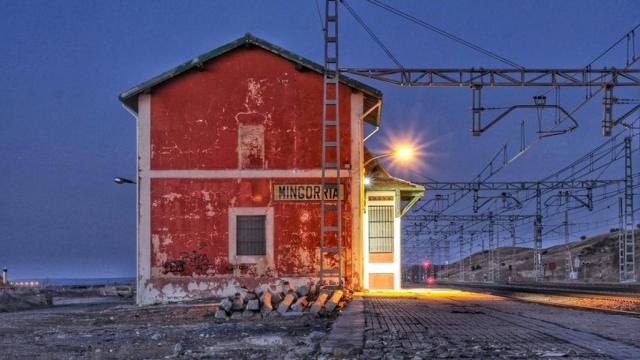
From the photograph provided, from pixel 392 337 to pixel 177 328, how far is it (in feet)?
19.0

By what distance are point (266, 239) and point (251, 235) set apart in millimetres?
493

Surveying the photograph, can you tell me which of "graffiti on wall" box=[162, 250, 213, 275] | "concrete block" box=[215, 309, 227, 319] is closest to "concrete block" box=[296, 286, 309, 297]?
"concrete block" box=[215, 309, 227, 319]

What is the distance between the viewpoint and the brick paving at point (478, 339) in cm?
878

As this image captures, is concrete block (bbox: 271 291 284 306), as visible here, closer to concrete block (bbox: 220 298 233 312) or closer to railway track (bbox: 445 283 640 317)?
concrete block (bbox: 220 298 233 312)

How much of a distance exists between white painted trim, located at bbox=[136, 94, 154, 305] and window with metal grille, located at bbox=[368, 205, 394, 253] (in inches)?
361

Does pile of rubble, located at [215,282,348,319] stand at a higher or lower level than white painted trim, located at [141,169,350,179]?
lower

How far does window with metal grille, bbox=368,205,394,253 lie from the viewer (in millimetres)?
29578

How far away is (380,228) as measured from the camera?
2964 cm

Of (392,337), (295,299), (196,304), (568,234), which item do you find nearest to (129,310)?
(196,304)

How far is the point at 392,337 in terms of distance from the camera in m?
10.6

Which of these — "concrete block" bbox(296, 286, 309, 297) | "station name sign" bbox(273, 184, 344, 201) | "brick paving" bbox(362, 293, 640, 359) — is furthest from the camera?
"station name sign" bbox(273, 184, 344, 201)

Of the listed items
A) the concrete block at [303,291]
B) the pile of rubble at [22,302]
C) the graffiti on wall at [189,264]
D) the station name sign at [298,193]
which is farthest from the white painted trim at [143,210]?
the pile of rubble at [22,302]

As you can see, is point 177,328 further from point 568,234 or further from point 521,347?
point 568,234

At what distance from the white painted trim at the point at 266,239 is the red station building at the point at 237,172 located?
0.03m
